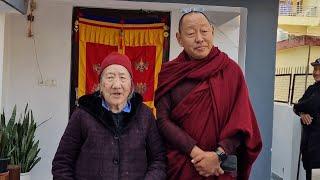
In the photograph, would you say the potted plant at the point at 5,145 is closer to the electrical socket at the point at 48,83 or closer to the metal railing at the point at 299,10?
the electrical socket at the point at 48,83

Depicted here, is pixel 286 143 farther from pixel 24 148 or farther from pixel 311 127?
pixel 24 148

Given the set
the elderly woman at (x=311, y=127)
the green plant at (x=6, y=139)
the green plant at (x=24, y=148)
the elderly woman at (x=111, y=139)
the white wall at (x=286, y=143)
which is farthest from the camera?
the white wall at (x=286, y=143)

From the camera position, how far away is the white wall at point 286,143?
229 inches

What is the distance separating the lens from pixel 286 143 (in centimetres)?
604

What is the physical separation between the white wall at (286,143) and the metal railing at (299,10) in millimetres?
7299

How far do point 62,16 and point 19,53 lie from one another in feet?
2.33

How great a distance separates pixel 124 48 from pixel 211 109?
3751mm

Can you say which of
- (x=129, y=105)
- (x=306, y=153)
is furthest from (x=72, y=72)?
(x=129, y=105)

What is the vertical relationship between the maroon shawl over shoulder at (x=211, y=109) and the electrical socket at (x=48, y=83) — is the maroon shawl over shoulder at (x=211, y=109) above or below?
above

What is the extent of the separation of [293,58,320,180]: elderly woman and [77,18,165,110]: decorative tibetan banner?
190cm

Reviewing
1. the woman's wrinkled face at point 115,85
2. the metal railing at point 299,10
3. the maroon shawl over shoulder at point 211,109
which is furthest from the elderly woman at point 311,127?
the metal railing at point 299,10

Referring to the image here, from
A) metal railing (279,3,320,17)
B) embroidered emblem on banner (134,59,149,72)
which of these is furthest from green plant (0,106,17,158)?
metal railing (279,3,320,17)

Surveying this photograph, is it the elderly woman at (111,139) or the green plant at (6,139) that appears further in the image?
the green plant at (6,139)

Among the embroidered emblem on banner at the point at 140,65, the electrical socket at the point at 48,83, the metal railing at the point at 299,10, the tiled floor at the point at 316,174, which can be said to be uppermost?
the metal railing at the point at 299,10
